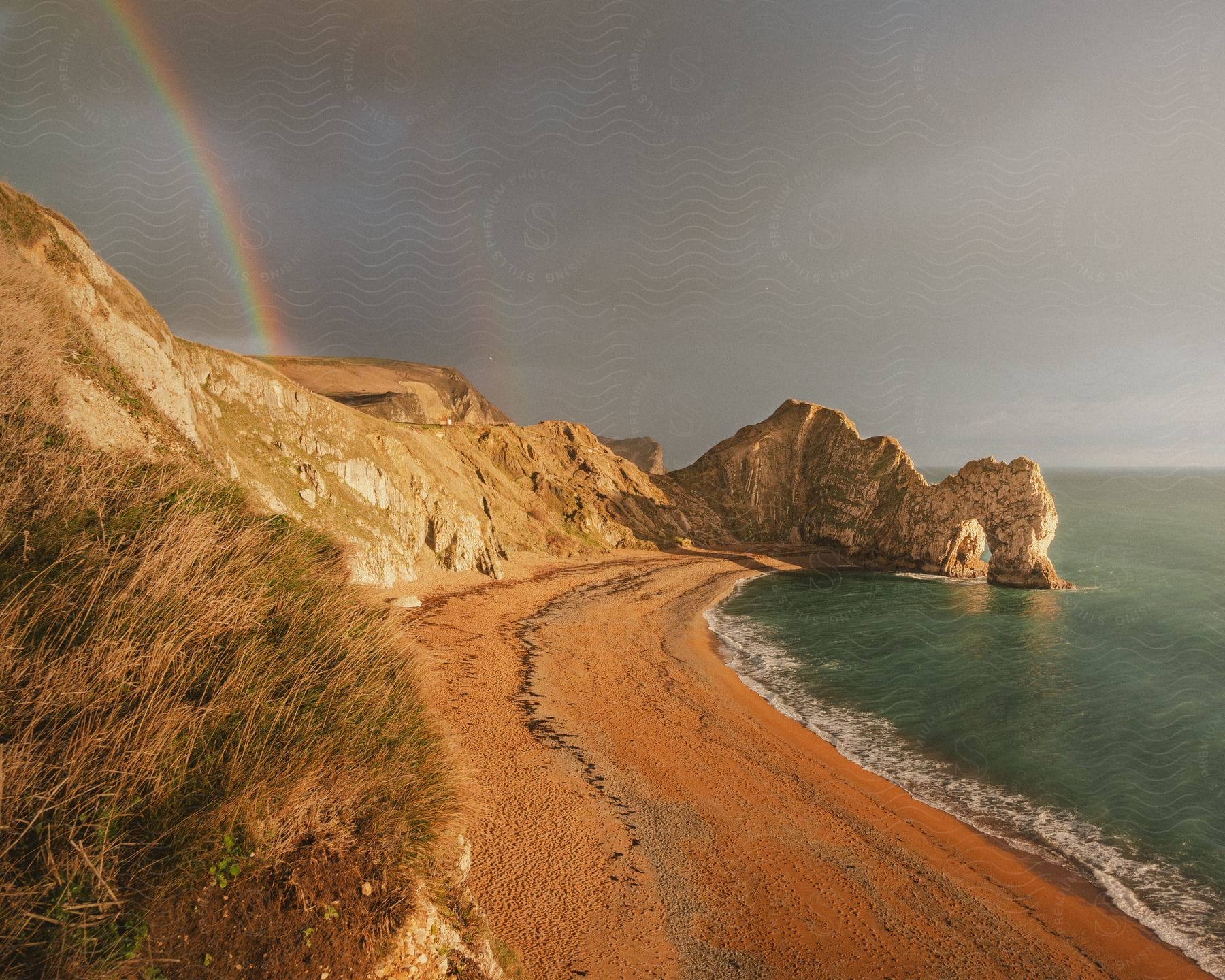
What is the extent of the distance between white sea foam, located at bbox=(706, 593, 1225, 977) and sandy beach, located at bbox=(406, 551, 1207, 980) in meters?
0.50

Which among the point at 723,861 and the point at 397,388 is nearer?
the point at 723,861

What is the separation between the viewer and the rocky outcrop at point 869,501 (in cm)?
5603

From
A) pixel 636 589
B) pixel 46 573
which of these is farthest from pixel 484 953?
pixel 636 589

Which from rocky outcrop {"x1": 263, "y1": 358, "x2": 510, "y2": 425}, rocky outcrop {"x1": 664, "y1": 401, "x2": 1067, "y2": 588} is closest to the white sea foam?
rocky outcrop {"x1": 664, "y1": 401, "x2": 1067, "y2": 588}

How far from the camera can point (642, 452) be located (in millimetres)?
126875

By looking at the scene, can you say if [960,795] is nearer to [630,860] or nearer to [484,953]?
[630,860]

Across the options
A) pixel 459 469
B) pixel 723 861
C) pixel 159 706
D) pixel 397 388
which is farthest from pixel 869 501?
pixel 159 706

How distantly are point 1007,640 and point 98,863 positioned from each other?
4229 centimetres

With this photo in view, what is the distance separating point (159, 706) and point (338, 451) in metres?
30.3

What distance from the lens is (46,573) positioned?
4.77 metres

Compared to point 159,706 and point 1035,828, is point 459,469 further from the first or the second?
point 159,706

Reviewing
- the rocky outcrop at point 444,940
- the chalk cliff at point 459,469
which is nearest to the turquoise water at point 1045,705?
the chalk cliff at point 459,469

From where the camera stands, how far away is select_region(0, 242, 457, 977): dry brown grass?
350 cm

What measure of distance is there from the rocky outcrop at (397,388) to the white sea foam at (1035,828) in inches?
2344
